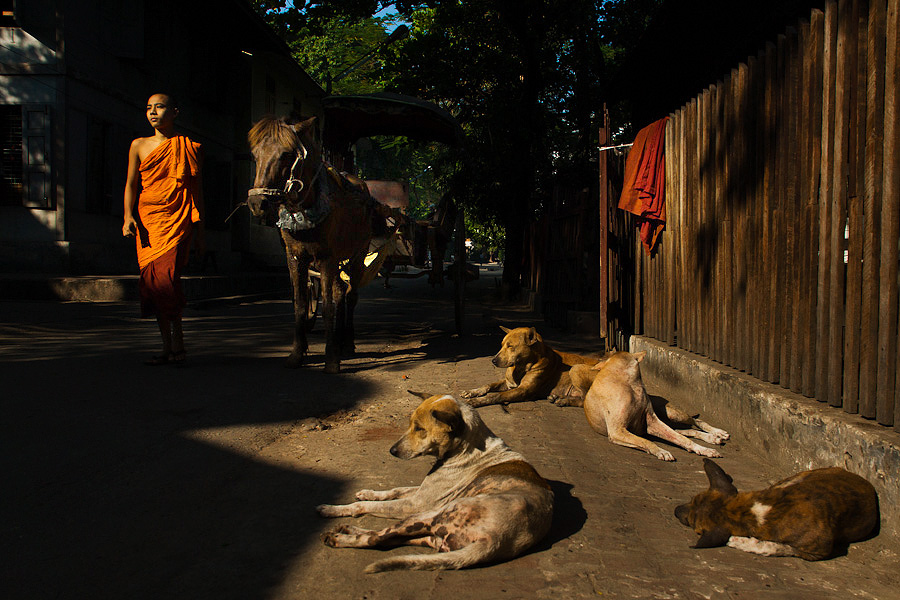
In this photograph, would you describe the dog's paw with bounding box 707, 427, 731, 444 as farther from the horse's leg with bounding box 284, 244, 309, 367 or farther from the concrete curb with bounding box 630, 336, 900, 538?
the horse's leg with bounding box 284, 244, 309, 367

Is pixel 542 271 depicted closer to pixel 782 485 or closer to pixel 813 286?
pixel 813 286

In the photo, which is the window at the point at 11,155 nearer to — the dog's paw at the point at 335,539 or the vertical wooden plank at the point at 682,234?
the vertical wooden plank at the point at 682,234

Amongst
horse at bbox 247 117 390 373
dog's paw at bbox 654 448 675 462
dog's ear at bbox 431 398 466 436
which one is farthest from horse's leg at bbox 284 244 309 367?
dog's paw at bbox 654 448 675 462

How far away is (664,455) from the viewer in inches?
163

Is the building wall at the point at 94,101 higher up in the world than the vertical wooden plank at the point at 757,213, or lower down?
higher up

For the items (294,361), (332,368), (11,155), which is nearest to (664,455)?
(332,368)

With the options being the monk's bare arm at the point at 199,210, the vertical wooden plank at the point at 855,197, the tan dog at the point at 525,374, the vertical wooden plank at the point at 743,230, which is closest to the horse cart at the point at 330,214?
the monk's bare arm at the point at 199,210

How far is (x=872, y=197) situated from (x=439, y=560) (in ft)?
8.70

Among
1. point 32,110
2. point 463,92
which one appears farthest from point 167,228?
point 463,92

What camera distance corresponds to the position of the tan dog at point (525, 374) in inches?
211

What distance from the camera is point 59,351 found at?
22.3ft

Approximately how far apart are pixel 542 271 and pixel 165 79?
11518mm

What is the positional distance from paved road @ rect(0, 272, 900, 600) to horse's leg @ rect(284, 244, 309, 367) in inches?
Answer: 9.3

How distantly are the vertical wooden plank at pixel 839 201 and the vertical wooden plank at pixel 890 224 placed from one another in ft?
1.07
